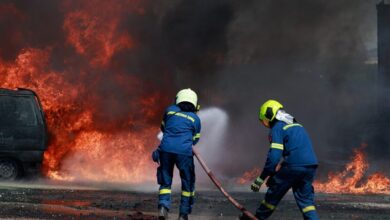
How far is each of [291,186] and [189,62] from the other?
11.5m

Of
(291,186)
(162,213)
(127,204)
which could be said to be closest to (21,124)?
(127,204)

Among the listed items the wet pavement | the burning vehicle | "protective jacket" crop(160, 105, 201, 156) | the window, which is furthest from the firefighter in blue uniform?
the window

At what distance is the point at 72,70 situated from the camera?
15.3 m

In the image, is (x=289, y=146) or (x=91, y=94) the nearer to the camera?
(x=289, y=146)

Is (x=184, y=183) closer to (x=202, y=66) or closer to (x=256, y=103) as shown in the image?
(x=202, y=66)

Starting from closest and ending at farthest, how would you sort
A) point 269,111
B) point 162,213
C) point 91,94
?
point 269,111
point 162,213
point 91,94

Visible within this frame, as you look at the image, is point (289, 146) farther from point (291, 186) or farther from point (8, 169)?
point (8, 169)

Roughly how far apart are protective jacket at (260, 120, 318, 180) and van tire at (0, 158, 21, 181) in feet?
23.3

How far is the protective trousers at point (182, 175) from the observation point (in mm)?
7676

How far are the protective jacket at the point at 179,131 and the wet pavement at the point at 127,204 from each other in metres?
1.05

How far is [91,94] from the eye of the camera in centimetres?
1513

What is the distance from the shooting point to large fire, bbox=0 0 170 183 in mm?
14031

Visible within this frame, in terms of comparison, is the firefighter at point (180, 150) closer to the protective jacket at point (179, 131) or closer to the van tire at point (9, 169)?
the protective jacket at point (179, 131)

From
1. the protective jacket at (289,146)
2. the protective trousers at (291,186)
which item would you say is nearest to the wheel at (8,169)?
the protective trousers at (291,186)
